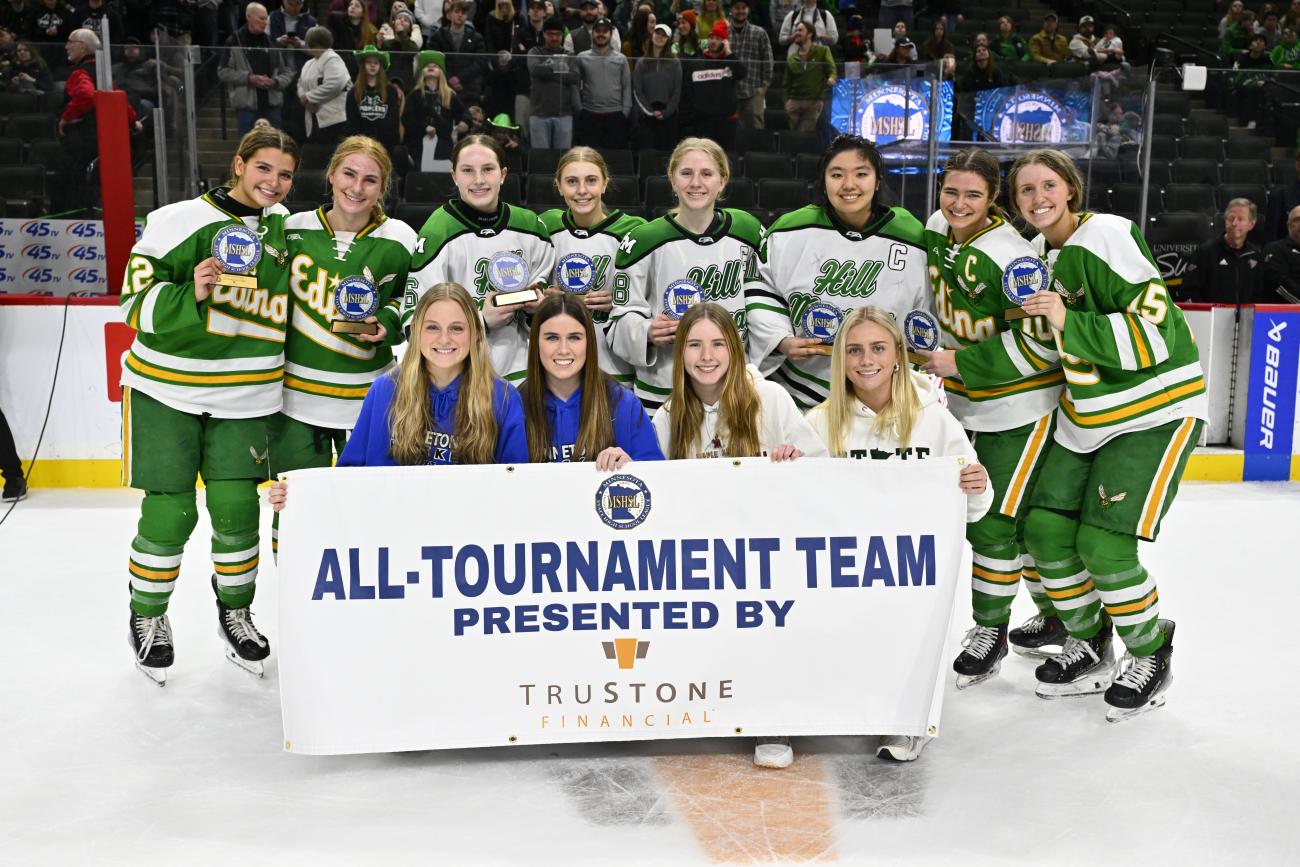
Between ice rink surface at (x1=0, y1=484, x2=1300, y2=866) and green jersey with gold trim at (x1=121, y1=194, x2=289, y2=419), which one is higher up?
green jersey with gold trim at (x1=121, y1=194, x2=289, y2=419)

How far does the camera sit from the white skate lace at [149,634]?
138 inches

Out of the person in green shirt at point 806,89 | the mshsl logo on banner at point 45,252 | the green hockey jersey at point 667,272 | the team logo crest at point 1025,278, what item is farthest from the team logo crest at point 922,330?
the mshsl logo on banner at point 45,252

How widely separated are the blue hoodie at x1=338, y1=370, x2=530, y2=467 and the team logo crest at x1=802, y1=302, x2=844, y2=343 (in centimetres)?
90

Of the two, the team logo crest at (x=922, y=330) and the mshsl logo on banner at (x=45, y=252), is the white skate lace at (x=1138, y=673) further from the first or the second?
the mshsl logo on banner at (x=45, y=252)

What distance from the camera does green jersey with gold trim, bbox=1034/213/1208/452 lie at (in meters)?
3.07

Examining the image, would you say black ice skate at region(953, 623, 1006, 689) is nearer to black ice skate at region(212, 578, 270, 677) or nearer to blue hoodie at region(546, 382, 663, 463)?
blue hoodie at region(546, 382, 663, 463)

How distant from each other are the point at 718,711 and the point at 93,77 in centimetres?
492

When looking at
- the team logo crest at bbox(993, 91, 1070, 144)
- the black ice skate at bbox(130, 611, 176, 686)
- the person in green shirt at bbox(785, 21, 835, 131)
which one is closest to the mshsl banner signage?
the black ice skate at bbox(130, 611, 176, 686)

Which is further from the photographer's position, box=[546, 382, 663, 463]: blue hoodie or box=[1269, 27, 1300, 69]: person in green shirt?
box=[1269, 27, 1300, 69]: person in green shirt

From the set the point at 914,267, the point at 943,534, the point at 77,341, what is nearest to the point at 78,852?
the point at 943,534

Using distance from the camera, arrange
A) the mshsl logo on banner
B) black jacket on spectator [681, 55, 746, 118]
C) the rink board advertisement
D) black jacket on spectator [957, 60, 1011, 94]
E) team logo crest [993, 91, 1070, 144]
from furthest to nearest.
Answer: black jacket on spectator [957, 60, 1011, 94] → team logo crest [993, 91, 1070, 144] → black jacket on spectator [681, 55, 746, 118] → the mshsl logo on banner → the rink board advertisement

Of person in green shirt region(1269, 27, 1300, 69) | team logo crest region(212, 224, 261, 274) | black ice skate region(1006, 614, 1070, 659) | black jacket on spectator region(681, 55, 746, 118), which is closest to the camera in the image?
team logo crest region(212, 224, 261, 274)

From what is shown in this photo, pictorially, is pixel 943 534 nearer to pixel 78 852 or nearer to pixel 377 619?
pixel 377 619

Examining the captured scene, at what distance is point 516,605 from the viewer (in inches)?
111
